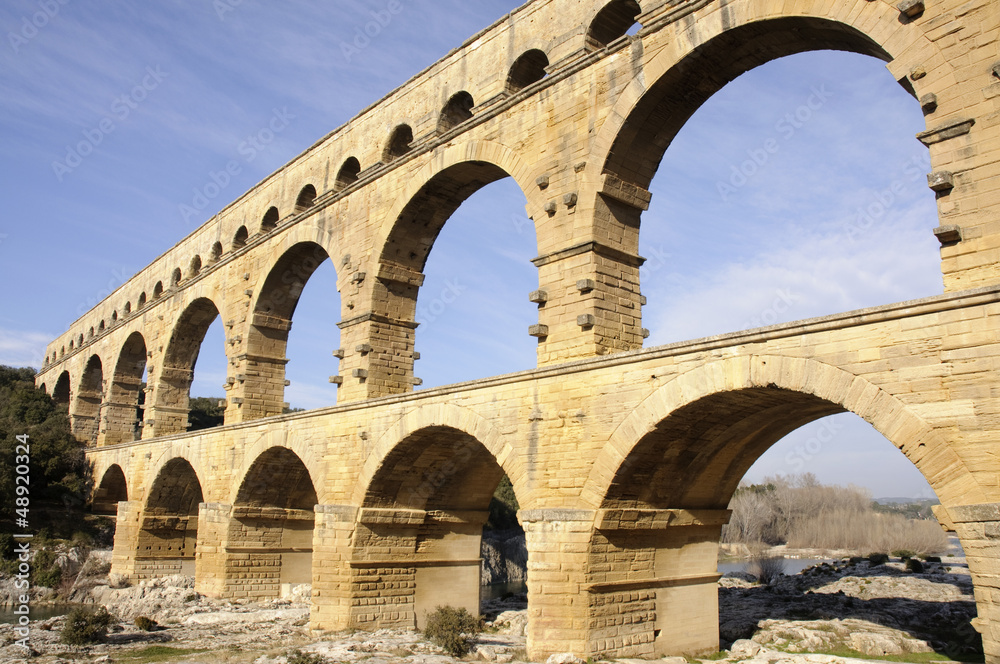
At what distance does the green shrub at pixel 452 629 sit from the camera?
1163cm

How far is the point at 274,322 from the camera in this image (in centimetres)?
1928

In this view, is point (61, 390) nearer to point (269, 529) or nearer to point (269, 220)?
point (269, 220)

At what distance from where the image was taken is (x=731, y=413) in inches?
362

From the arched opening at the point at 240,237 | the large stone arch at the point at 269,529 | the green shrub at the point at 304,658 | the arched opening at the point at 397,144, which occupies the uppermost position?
the arched opening at the point at 397,144

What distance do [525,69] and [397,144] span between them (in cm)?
390

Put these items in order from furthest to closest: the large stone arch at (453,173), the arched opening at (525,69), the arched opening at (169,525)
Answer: the arched opening at (169,525) → the arched opening at (525,69) → the large stone arch at (453,173)

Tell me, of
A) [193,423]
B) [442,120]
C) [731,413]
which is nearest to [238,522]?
[442,120]

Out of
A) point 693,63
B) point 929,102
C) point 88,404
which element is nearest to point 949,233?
point 929,102

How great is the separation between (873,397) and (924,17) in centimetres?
392

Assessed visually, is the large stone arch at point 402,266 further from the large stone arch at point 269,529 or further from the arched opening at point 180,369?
the arched opening at point 180,369

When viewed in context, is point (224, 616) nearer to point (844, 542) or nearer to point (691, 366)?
point (691, 366)

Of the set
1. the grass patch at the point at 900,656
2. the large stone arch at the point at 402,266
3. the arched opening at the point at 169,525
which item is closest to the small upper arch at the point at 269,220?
the large stone arch at the point at 402,266

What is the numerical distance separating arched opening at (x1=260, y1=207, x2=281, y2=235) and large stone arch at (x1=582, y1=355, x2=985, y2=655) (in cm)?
1345

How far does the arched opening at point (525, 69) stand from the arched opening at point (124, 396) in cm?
2050
